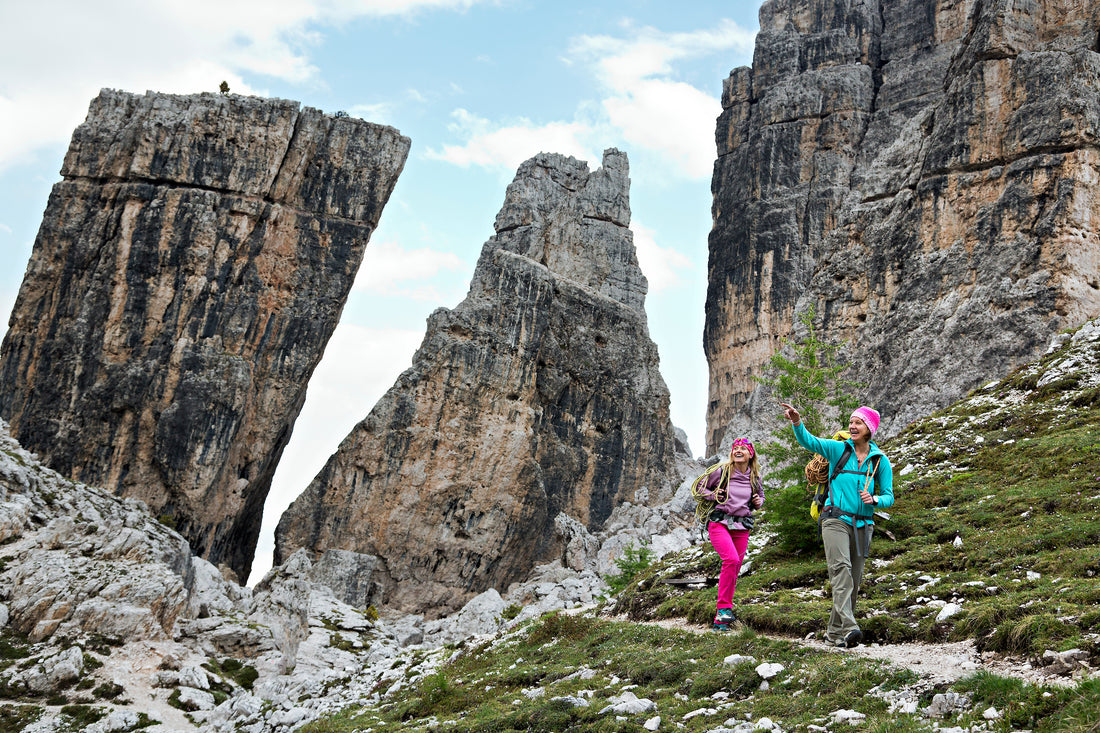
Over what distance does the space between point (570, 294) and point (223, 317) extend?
26170 millimetres

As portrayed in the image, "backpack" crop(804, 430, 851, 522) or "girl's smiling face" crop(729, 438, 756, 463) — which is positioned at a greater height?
"girl's smiling face" crop(729, 438, 756, 463)

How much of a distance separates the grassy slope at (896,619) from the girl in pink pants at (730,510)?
2.28 ft

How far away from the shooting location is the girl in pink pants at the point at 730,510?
14.4 meters

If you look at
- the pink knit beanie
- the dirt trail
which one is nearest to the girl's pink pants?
the dirt trail

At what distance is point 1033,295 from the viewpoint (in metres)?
36.5

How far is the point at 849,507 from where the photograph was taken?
12312 millimetres

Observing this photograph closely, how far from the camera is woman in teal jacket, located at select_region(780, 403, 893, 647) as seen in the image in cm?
1220

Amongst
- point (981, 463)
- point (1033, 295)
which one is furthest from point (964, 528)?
point (1033, 295)

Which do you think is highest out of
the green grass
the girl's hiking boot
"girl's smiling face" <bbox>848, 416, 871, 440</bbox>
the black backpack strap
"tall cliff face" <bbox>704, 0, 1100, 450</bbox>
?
"tall cliff face" <bbox>704, 0, 1100, 450</bbox>

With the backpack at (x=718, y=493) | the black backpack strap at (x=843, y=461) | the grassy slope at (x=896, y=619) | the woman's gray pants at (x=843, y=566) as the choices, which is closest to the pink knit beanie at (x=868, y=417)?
the black backpack strap at (x=843, y=461)

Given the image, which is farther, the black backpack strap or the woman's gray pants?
the black backpack strap

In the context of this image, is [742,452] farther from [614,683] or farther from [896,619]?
[614,683]

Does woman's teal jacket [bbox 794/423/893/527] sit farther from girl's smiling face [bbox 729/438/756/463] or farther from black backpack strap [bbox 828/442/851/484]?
girl's smiling face [bbox 729/438/756/463]

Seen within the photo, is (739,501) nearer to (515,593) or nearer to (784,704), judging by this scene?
(784,704)
